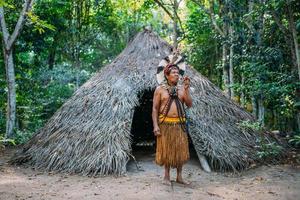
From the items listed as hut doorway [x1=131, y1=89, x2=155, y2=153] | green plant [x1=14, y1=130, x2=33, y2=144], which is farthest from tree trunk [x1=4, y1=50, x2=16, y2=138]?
hut doorway [x1=131, y1=89, x2=155, y2=153]

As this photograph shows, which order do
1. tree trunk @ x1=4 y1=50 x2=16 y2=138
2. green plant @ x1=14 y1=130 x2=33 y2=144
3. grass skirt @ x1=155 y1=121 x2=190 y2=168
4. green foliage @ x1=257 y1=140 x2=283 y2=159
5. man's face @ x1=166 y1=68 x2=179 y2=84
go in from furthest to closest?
green plant @ x1=14 y1=130 x2=33 y2=144, tree trunk @ x1=4 y1=50 x2=16 y2=138, green foliage @ x1=257 y1=140 x2=283 y2=159, man's face @ x1=166 y1=68 x2=179 y2=84, grass skirt @ x1=155 y1=121 x2=190 y2=168

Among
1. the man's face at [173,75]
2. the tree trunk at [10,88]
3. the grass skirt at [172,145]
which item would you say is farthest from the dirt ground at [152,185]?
the tree trunk at [10,88]

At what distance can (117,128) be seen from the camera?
730cm

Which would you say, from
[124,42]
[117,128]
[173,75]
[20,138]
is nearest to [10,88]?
[20,138]

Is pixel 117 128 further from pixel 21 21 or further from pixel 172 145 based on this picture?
pixel 21 21

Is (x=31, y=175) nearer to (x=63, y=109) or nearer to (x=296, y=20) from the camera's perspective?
(x=63, y=109)

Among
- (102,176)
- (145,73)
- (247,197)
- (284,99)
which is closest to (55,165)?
(102,176)

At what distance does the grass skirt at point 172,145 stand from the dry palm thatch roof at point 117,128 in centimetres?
136

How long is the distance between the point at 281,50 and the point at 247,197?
3917 millimetres

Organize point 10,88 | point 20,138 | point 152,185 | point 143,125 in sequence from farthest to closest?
point 20,138 < point 143,125 < point 10,88 < point 152,185

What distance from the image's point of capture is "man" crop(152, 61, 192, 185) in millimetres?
5653

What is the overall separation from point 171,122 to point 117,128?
1.85m

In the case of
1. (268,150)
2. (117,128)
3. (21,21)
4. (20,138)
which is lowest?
(268,150)

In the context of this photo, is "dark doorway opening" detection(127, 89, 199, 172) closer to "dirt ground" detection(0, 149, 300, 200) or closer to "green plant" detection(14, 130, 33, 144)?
"dirt ground" detection(0, 149, 300, 200)
